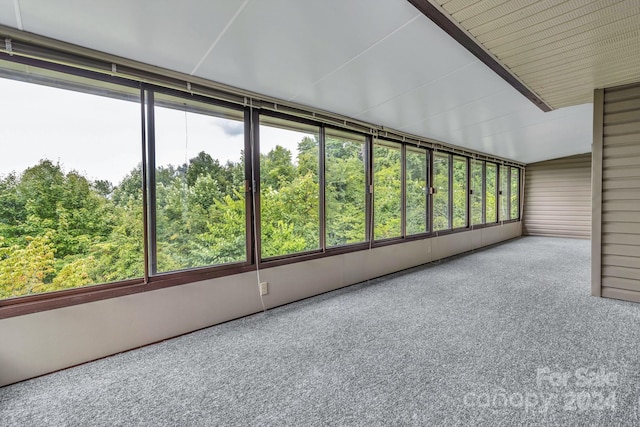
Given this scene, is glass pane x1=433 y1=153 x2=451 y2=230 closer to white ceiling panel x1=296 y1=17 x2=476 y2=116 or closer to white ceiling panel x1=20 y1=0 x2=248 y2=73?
white ceiling panel x1=296 y1=17 x2=476 y2=116

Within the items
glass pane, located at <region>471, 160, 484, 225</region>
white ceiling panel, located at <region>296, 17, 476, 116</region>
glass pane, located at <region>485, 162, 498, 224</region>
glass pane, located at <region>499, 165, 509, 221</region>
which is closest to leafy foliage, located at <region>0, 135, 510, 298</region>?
white ceiling panel, located at <region>296, 17, 476, 116</region>

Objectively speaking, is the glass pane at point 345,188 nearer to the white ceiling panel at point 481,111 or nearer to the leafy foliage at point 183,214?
the leafy foliage at point 183,214

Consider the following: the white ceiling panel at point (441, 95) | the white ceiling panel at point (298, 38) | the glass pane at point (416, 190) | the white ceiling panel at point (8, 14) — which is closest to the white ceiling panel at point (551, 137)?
the glass pane at point (416, 190)

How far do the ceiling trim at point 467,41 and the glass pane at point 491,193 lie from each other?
14.9 ft

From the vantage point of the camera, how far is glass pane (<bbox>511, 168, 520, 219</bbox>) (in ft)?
27.4

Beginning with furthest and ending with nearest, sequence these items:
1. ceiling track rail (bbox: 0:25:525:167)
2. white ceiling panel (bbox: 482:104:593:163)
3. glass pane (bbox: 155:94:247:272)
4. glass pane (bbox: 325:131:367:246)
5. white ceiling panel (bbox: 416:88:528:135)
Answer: white ceiling panel (bbox: 482:104:593:163) < glass pane (bbox: 325:131:367:246) < white ceiling panel (bbox: 416:88:528:135) < glass pane (bbox: 155:94:247:272) < ceiling track rail (bbox: 0:25:525:167)

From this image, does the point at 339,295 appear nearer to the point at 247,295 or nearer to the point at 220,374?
the point at 247,295

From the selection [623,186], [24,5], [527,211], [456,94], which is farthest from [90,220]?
[527,211]

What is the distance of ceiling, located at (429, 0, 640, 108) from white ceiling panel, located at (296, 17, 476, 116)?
20 cm

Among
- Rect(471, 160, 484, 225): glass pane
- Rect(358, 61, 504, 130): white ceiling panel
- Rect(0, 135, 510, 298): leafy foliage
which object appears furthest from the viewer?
Rect(471, 160, 484, 225): glass pane

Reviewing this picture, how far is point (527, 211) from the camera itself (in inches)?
343

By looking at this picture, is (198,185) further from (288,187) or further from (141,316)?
(141,316)

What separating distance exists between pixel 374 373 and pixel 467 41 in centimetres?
231

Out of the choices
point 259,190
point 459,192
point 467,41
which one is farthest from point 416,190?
point 467,41
